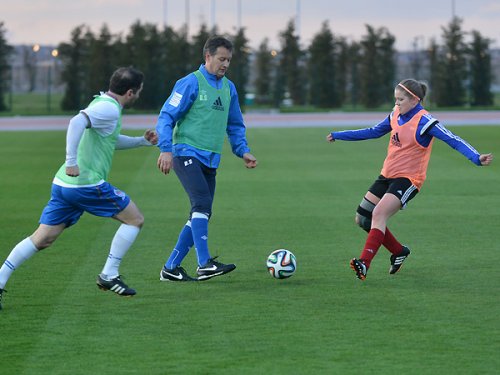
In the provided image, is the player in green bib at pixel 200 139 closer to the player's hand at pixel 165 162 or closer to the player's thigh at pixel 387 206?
the player's hand at pixel 165 162

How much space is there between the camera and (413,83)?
1007 centimetres

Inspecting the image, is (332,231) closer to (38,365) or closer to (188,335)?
(188,335)

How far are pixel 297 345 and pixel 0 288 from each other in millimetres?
2602

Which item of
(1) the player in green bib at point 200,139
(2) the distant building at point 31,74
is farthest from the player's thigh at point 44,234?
(2) the distant building at point 31,74

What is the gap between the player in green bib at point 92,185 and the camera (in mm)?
8578

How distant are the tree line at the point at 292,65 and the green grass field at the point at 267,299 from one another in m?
39.2

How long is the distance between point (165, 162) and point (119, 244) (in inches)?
32.7

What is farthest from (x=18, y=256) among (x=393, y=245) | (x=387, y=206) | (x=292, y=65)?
(x=292, y=65)

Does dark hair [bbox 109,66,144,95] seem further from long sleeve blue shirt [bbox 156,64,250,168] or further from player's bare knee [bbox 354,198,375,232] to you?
player's bare knee [bbox 354,198,375,232]

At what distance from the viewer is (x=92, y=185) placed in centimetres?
861

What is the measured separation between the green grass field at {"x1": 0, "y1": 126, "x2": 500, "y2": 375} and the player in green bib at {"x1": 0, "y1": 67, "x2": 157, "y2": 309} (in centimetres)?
49

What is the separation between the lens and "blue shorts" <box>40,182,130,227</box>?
28.2 ft

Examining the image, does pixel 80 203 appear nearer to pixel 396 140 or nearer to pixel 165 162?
pixel 165 162

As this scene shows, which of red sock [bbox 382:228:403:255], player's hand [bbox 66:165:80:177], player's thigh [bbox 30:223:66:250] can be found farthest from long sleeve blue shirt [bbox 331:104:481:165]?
player's thigh [bbox 30:223:66:250]
